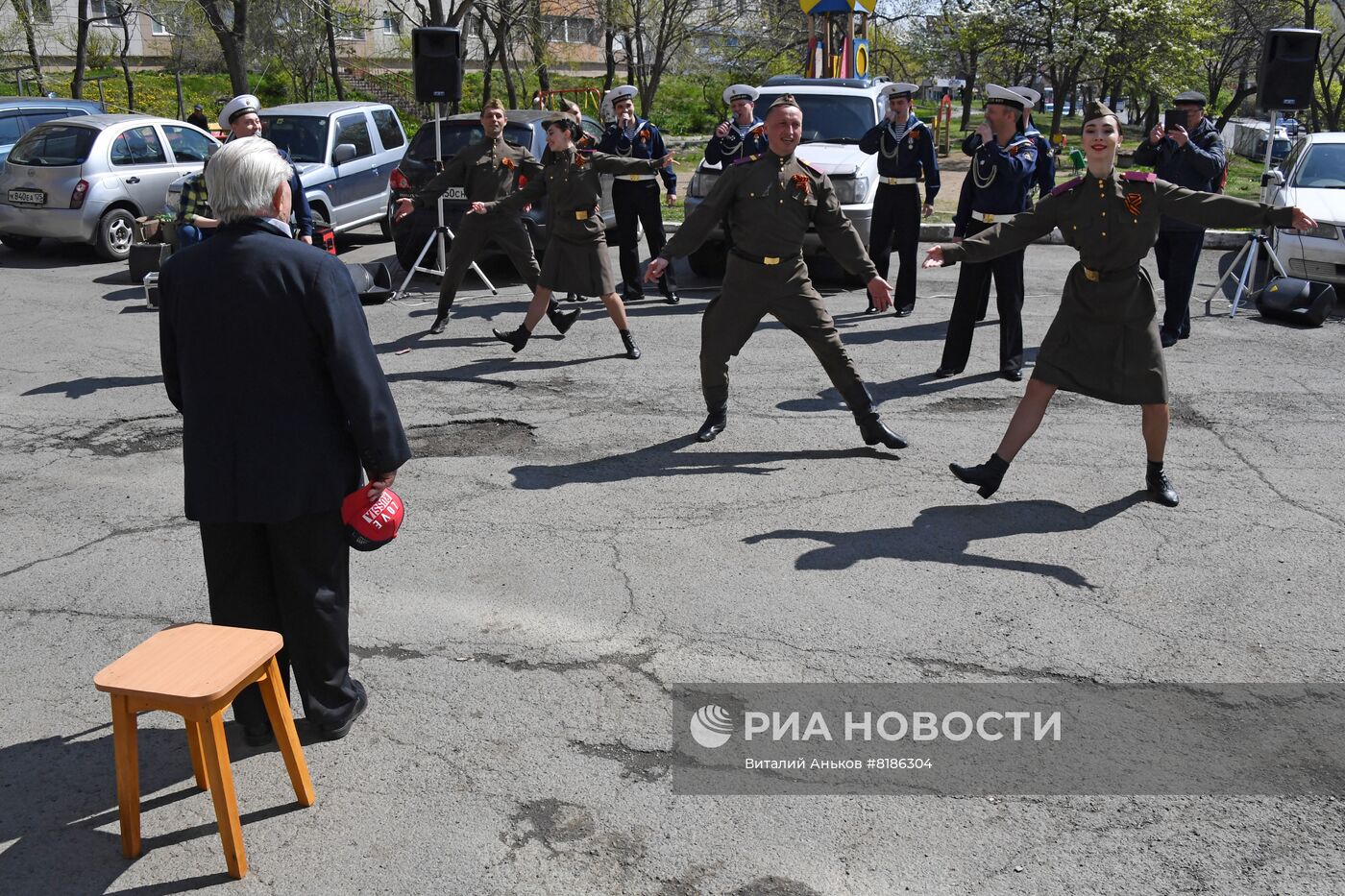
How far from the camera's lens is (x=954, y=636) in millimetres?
4805

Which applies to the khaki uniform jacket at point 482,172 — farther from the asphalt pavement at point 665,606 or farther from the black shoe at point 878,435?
the black shoe at point 878,435

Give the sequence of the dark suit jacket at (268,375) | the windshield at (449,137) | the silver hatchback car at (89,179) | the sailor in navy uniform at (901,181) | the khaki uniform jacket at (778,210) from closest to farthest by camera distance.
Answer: the dark suit jacket at (268,375)
the khaki uniform jacket at (778,210)
the sailor in navy uniform at (901,181)
the windshield at (449,137)
the silver hatchback car at (89,179)

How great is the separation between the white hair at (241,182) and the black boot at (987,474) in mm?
3932

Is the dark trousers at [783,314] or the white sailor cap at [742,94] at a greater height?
the white sailor cap at [742,94]

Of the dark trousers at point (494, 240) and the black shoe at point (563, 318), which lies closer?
the black shoe at point (563, 318)

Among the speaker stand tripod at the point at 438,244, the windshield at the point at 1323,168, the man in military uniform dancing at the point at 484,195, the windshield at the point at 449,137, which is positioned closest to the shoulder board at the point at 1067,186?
the man in military uniform dancing at the point at 484,195

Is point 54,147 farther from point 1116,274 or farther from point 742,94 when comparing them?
point 1116,274

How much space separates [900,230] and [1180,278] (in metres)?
2.36

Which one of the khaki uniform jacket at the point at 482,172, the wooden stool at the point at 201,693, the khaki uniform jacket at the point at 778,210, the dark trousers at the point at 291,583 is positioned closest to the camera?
the wooden stool at the point at 201,693

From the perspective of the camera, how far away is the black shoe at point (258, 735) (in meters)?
4.04

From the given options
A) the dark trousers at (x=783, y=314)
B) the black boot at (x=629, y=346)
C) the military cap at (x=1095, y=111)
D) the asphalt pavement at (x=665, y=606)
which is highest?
the military cap at (x=1095, y=111)

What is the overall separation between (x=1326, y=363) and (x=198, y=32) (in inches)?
1841

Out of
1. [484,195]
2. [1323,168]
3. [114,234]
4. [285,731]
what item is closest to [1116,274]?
[285,731]

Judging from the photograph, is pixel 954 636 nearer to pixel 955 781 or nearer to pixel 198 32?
pixel 955 781
